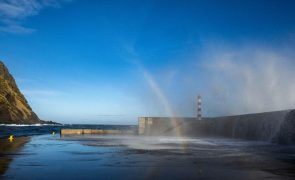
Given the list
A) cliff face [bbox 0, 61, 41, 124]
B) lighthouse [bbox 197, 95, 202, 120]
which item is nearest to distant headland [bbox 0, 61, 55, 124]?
cliff face [bbox 0, 61, 41, 124]

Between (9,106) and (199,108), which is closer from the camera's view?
(199,108)

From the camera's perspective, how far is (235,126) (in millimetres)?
39312

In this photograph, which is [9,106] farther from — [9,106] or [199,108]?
[199,108]

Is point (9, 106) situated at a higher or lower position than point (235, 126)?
higher

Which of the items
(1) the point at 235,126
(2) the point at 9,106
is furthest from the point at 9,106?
(1) the point at 235,126

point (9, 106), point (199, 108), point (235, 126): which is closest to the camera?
point (235, 126)

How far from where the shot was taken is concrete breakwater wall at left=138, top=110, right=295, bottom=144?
91.7ft

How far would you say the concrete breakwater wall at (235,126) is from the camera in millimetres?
27956

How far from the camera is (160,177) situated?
10742mm

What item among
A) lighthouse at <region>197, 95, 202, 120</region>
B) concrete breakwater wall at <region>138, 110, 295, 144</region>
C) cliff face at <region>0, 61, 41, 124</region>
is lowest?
→ concrete breakwater wall at <region>138, 110, 295, 144</region>

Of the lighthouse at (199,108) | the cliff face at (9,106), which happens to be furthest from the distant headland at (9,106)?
the lighthouse at (199,108)

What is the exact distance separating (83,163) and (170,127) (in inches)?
1445

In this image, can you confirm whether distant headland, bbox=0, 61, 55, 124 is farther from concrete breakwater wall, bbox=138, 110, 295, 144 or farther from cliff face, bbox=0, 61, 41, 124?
concrete breakwater wall, bbox=138, 110, 295, 144

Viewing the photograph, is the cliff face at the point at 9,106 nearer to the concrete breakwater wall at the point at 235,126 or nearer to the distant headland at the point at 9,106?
the distant headland at the point at 9,106
